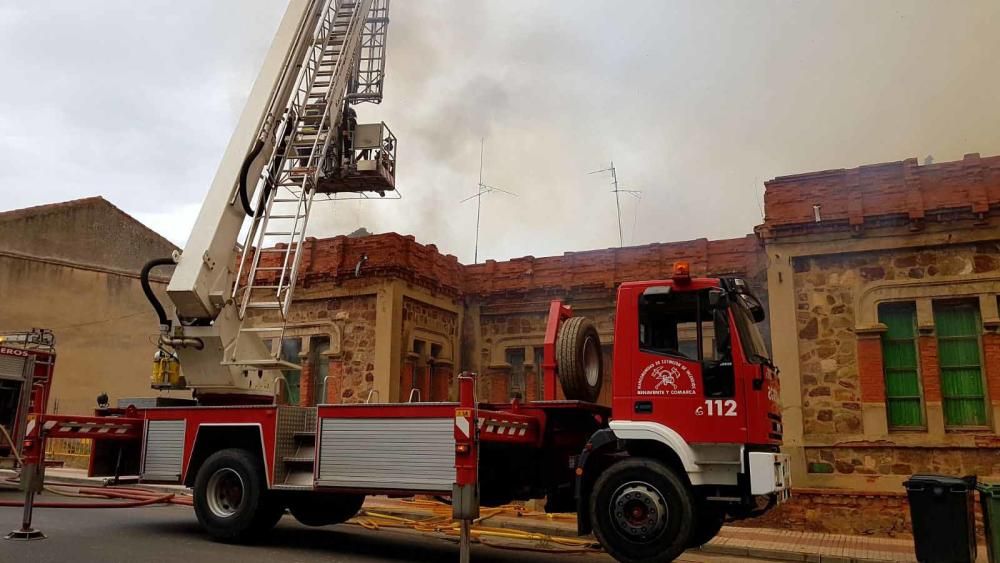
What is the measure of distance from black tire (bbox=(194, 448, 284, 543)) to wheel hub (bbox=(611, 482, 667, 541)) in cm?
427

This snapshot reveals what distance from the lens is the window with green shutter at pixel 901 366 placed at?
12602 mm

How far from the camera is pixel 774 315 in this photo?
13.5 m

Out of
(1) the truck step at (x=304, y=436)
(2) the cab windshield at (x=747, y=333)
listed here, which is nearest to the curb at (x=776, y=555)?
(2) the cab windshield at (x=747, y=333)

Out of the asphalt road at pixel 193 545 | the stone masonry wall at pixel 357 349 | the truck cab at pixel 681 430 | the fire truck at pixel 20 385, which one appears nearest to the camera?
the truck cab at pixel 681 430

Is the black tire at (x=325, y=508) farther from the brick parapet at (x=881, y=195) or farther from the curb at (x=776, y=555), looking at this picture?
the brick parapet at (x=881, y=195)

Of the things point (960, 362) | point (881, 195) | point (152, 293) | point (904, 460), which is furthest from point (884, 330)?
point (152, 293)

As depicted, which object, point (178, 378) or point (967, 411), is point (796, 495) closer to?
point (967, 411)

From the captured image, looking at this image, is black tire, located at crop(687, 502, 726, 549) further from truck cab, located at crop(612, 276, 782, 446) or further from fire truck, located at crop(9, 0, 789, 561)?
truck cab, located at crop(612, 276, 782, 446)

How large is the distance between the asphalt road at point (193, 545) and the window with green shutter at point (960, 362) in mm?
5297

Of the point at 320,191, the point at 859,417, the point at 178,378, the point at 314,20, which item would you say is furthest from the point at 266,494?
the point at 859,417

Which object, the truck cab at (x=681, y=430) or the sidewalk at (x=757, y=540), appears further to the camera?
the sidewalk at (x=757, y=540)

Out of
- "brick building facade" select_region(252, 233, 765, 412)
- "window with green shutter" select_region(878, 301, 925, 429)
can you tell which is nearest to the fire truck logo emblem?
"window with green shutter" select_region(878, 301, 925, 429)

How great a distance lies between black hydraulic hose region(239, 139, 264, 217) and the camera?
10.4 m

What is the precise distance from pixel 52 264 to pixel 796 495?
24.8 m
